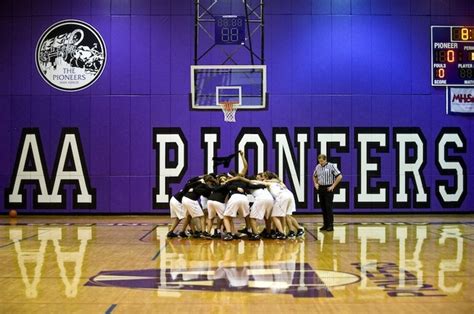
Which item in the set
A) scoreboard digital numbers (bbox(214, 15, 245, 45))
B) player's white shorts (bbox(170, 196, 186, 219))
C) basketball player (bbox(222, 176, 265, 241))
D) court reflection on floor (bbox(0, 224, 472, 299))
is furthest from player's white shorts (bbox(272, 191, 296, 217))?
scoreboard digital numbers (bbox(214, 15, 245, 45))

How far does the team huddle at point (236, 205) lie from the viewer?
47.8 ft

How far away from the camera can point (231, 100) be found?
71.0ft

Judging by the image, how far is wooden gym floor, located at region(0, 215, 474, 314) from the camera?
7.56 meters

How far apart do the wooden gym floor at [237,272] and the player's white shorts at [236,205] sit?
2.58 ft

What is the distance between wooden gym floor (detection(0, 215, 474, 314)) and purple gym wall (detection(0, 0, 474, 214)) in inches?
218

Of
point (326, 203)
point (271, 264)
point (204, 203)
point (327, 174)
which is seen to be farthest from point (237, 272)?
point (327, 174)

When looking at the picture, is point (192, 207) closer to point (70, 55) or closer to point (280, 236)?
point (280, 236)

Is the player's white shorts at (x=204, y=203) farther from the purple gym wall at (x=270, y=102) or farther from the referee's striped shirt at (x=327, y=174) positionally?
the purple gym wall at (x=270, y=102)

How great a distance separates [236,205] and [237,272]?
455 centimetres

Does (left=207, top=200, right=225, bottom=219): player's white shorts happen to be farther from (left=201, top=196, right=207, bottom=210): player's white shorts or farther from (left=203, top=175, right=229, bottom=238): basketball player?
(left=201, top=196, right=207, bottom=210): player's white shorts

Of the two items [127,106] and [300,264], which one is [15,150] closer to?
[127,106]

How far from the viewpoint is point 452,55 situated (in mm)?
22156

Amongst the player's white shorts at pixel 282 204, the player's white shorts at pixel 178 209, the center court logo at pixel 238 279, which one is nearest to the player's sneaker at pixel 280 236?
the player's white shorts at pixel 282 204

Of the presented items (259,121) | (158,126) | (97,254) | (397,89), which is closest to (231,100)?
(259,121)
